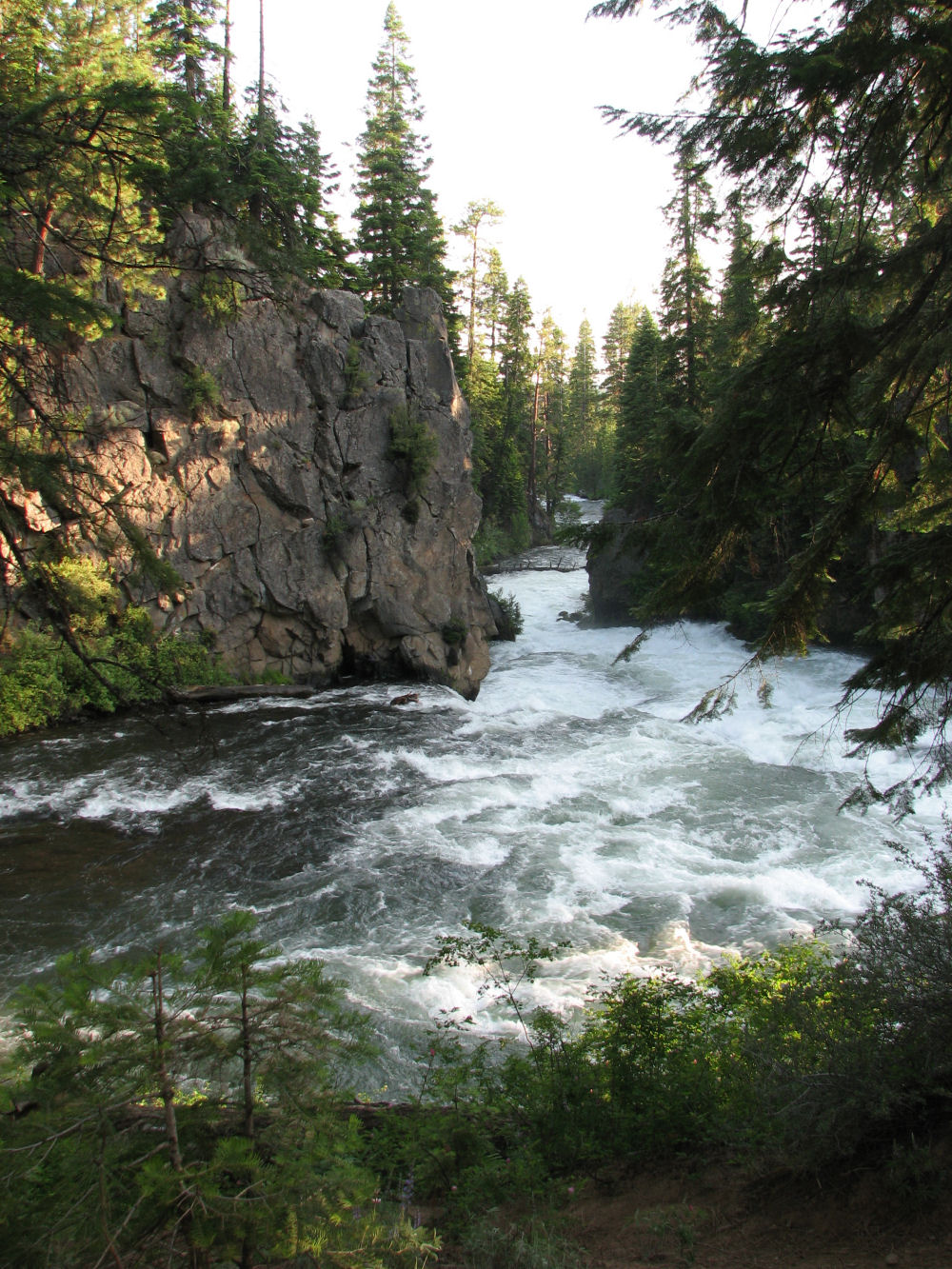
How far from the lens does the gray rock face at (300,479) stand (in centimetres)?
1537

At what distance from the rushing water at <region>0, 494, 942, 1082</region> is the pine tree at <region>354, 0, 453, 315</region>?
16.9 metres

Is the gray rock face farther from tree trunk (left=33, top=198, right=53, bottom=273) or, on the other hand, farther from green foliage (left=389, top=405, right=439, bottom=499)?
tree trunk (left=33, top=198, right=53, bottom=273)

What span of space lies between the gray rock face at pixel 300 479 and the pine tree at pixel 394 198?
6.14 metres

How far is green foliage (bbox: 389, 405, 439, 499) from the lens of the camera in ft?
61.6

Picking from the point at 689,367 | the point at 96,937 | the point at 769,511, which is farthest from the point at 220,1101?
the point at 689,367

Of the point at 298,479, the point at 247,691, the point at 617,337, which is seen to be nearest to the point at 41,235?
the point at 247,691

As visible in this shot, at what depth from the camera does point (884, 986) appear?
363 cm

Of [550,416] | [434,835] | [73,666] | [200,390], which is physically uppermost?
[550,416]

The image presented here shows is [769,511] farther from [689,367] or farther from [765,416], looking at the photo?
[689,367]

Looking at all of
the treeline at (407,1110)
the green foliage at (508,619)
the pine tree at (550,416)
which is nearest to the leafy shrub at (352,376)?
the green foliage at (508,619)

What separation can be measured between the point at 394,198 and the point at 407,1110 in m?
28.9

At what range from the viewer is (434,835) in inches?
399

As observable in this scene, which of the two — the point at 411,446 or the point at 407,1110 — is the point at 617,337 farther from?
the point at 407,1110

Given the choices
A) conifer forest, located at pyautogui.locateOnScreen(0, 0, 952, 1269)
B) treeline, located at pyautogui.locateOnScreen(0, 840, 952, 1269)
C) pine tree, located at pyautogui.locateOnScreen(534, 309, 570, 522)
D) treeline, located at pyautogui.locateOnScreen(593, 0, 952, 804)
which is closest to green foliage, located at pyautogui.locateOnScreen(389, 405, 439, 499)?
conifer forest, located at pyautogui.locateOnScreen(0, 0, 952, 1269)
